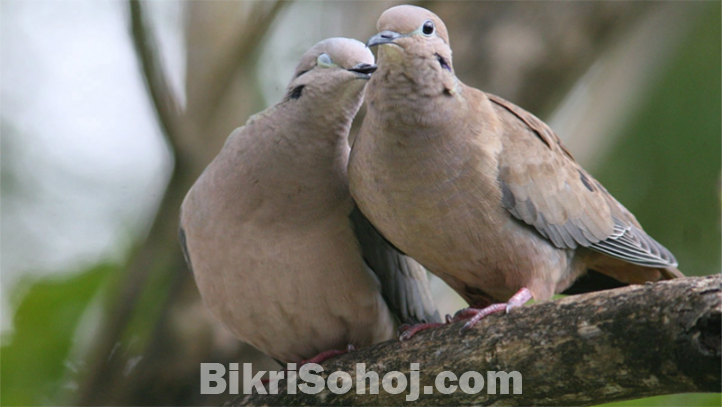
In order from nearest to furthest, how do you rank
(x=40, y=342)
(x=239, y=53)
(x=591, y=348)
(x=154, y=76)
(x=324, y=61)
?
(x=591, y=348) → (x=324, y=61) → (x=154, y=76) → (x=239, y=53) → (x=40, y=342)

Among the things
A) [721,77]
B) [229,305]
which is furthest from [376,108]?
[721,77]

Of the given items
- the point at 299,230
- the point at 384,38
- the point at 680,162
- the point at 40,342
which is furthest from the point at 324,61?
the point at 680,162

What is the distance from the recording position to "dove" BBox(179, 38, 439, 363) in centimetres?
355

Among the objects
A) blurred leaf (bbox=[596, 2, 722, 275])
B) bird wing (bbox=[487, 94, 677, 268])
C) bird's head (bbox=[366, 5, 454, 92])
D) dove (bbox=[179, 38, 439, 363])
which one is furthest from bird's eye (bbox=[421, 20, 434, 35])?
blurred leaf (bbox=[596, 2, 722, 275])

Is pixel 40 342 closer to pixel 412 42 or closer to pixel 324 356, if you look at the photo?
pixel 324 356

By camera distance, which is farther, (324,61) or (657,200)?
(657,200)

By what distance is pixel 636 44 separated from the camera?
21.1 ft

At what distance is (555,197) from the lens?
344cm

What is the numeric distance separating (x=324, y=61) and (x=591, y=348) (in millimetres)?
1729

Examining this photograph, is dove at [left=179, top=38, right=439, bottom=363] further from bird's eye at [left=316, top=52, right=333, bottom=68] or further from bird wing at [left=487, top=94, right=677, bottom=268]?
bird wing at [left=487, top=94, right=677, bottom=268]

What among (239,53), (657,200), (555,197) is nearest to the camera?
(555,197)

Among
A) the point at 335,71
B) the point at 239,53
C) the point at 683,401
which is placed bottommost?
the point at 683,401

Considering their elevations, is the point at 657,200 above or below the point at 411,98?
below

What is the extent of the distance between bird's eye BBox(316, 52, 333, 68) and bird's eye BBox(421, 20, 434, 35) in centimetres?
56
